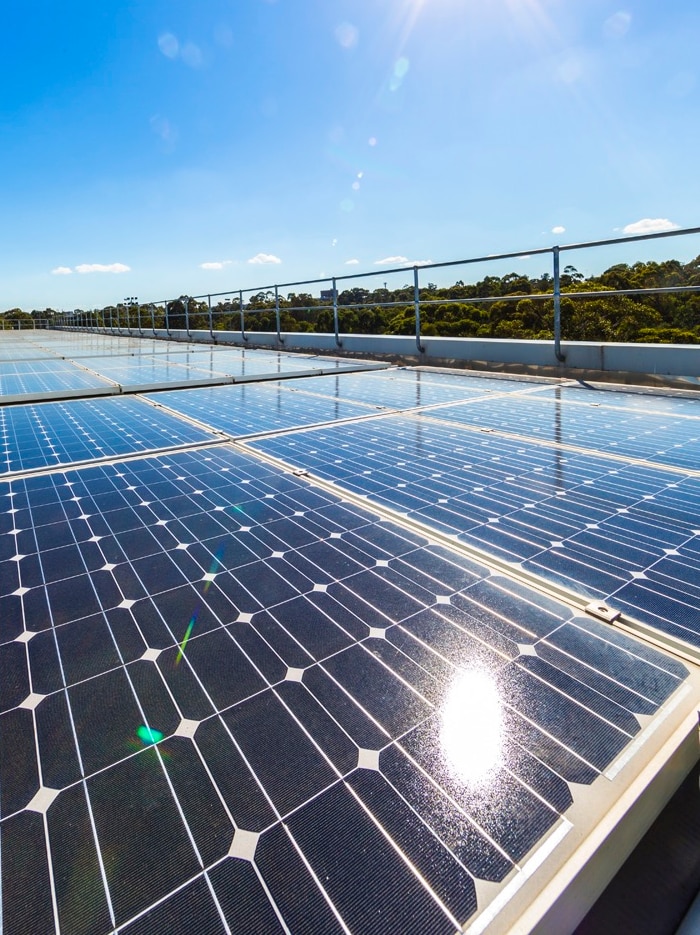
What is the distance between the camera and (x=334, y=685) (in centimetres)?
165

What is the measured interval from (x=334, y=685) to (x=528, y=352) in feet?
22.6

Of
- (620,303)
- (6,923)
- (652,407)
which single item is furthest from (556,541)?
(620,303)

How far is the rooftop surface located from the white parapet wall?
295 cm

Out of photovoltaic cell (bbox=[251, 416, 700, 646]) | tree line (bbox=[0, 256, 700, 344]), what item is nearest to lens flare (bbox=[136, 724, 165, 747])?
photovoltaic cell (bbox=[251, 416, 700, 646])

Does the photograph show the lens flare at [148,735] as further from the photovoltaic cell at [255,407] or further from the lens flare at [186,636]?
the photovoltaic cell at [255,407]

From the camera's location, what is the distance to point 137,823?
1.22 m

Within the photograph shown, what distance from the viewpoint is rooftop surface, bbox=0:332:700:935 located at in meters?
1.11

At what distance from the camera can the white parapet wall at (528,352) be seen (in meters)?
6.24

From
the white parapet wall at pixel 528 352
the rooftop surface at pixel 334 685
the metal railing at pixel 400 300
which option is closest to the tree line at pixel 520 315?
the metal railing at pixel 400 300

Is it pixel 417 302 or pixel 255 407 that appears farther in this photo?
pixel 417 302

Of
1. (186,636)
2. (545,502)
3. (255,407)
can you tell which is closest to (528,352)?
(255,407)

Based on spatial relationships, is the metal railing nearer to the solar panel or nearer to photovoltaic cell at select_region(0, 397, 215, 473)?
the solar panel

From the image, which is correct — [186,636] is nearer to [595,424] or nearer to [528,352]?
[595,424]

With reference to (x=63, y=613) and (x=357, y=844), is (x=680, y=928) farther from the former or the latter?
(x=63, y=613)
